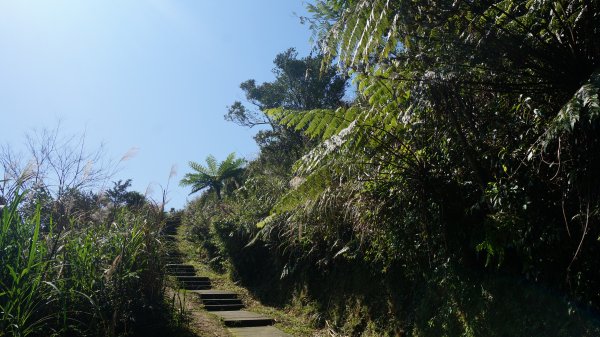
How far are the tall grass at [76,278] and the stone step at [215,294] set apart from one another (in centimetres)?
304

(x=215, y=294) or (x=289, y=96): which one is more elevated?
(x=289, y=96)

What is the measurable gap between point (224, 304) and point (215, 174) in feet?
40.4

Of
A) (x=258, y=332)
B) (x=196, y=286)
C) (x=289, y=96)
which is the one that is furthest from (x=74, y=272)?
(x=289, y=96)

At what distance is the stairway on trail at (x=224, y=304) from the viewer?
7.42 metres

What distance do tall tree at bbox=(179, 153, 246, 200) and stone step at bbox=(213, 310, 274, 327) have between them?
12.6 meters

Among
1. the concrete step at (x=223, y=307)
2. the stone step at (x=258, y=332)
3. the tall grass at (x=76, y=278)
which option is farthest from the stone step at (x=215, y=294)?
the tall grass at (x=76, y=278)

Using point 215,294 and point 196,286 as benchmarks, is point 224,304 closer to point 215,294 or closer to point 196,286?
point 215,294

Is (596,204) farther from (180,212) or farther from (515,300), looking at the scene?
(180,212)

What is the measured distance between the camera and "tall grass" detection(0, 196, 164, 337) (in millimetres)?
4445

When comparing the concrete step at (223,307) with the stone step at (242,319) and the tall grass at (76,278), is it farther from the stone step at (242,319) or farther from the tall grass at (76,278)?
the tall grass at (76,278)

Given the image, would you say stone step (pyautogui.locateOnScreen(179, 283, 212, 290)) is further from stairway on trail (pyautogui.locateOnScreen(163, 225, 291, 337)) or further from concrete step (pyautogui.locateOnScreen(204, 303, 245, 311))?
concrete step (pyautogui.locateOnScreen(204, 303, 245, 311))

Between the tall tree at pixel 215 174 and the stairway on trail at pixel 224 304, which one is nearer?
the stairway on trail at pixel 224 304

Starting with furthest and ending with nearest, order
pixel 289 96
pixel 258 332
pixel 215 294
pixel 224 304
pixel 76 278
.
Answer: pixel 289 96 → pixel 215 294 → pixel 224 304 → pixel 258 332 → pixel 76 278

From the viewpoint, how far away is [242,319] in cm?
796
